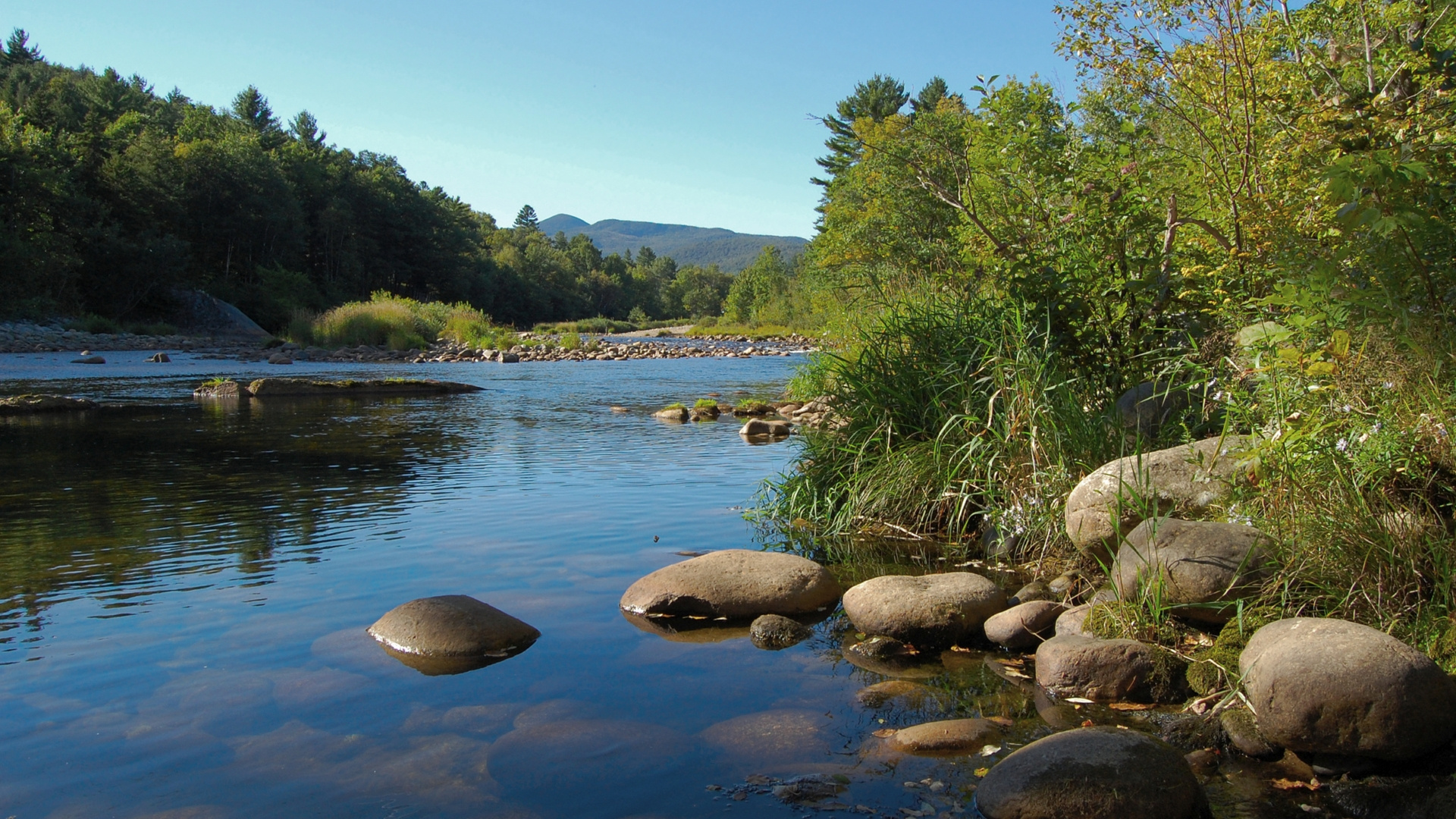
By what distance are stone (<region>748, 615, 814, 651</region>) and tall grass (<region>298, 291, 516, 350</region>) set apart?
39.1 metres

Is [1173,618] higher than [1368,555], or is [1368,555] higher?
[1368,555]

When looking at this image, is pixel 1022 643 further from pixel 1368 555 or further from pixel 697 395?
pixel 697 395

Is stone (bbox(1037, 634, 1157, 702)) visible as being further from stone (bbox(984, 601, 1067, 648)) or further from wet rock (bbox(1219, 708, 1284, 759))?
stone (bbox(984, 601, 1067, 648))

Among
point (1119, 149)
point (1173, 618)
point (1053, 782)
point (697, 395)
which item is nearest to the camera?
point (1053, 782)

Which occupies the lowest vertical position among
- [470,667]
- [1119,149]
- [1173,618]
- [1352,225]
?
[470,667]

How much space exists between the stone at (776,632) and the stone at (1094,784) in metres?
1.92

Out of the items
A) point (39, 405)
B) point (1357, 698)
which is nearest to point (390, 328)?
point (39, 405)

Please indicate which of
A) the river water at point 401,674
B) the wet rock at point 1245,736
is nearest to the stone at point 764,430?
the river water at point 401,674

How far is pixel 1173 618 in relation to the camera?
4738 millimetres

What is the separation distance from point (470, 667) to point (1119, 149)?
580cm

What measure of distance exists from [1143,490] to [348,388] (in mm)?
20475

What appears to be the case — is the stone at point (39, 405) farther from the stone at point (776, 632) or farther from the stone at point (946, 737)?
the stone at point (946, 737)

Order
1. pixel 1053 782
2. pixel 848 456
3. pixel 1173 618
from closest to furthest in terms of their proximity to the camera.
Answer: pixel 1053 782
pixel 1173 618
pixel 848 456

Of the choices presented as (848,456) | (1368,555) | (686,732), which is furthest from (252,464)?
(1368,555)
